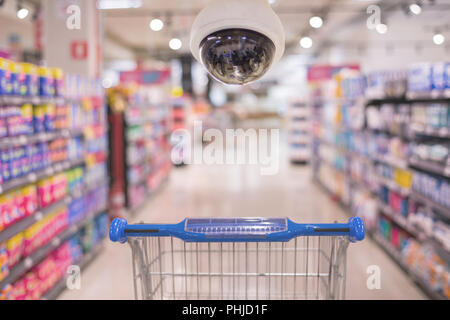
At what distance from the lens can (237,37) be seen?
1.54m

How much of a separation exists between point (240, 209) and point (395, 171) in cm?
282

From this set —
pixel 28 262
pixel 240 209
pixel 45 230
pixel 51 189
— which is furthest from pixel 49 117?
pixel 240 209

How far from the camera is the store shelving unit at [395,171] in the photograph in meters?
3.67

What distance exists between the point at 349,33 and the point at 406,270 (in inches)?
378

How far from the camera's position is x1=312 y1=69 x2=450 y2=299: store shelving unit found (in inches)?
144

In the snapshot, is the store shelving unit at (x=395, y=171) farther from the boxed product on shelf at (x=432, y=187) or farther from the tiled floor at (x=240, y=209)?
the tiled floor at (x=240, y=209)

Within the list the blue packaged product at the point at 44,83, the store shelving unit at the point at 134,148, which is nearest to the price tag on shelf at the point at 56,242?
the blue packaged product at the point at 44,83

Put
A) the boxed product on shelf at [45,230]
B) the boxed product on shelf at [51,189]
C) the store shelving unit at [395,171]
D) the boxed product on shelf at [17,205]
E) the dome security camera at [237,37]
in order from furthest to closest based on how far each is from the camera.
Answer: the store shelving unit at [395,171] < the boxed product on shelf at [51,189] < the boxed product on shelf at [45,230] < the boxed product on shelf at [17,205] < the dome security camera at [237,37]

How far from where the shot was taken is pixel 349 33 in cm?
1227

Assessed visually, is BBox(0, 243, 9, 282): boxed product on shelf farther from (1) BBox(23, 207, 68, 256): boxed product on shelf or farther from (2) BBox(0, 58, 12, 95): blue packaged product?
(2) BBox(0, 58, 12, 95): blue packaged product

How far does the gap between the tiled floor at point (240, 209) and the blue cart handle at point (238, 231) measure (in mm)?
1356

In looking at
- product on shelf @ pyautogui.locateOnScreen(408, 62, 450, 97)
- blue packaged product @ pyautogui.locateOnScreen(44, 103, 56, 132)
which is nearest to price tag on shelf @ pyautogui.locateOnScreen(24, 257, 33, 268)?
blue packaged product @ pyautogui.locateOnScreen(44, 103, 56, 132)
